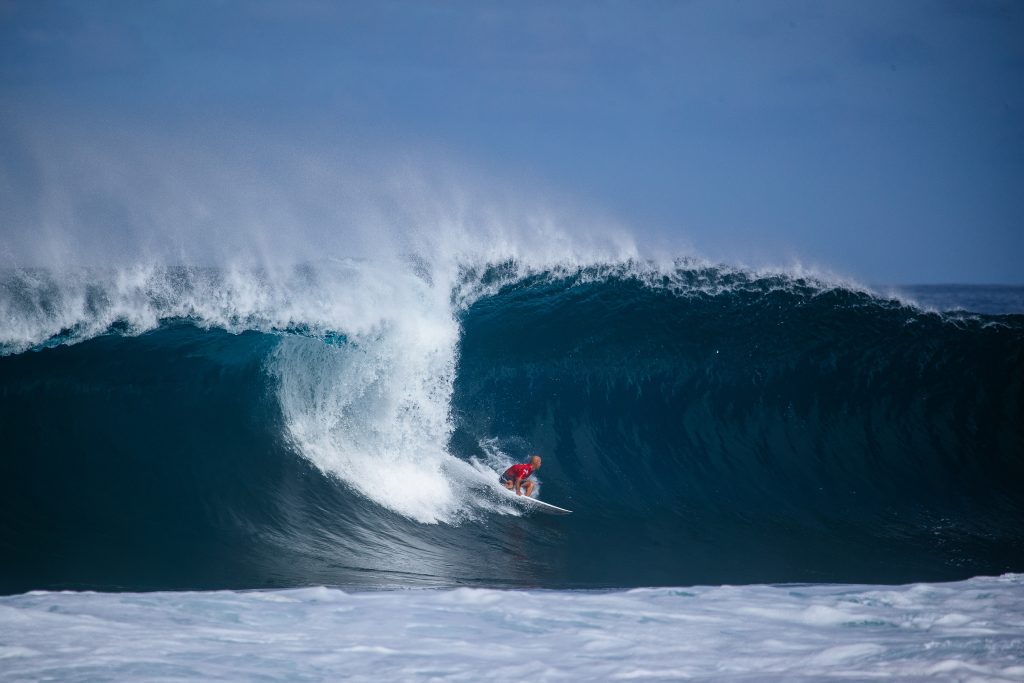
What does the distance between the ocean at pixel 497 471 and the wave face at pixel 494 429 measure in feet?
0.12

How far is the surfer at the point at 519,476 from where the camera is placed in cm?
738

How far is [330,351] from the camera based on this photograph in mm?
8734

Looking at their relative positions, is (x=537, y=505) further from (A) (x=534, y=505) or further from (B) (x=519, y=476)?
(B) (x=519, y=476)

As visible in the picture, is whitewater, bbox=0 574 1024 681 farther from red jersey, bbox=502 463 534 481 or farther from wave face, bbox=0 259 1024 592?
red jersey, bbox=502 463 534 481

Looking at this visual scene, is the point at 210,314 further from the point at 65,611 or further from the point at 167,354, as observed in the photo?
the point at 65,611

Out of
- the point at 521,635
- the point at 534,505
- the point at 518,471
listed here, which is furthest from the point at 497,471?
the point at 521,635

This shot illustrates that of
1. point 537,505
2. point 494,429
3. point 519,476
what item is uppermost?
point 494,429

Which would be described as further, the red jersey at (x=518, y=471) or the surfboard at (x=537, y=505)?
the red jersey at (x=518, y=471)

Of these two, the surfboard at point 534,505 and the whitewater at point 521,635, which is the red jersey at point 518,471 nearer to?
the surfboard at point 534,505

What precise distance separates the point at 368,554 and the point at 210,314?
4.74m

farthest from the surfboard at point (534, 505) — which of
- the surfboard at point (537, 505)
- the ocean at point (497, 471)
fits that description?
the ocean at point (497, 471)

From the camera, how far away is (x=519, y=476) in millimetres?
7426

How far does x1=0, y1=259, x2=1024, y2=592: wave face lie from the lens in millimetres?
6059

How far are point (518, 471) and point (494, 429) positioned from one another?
5.06 ft
